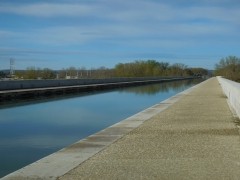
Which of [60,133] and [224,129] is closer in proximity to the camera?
[224,129]

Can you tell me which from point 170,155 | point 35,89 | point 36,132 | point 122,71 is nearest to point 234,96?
point 36,132

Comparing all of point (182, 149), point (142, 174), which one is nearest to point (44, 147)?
point (182, 149)

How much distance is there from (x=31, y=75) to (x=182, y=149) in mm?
63602

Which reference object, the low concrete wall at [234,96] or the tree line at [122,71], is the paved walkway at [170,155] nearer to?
the low concrete wall at [234,96]

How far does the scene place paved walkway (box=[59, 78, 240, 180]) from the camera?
260 inches

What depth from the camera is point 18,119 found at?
725 inches

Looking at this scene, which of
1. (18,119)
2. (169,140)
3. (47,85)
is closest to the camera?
(169,140)

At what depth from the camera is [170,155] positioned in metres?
7.93

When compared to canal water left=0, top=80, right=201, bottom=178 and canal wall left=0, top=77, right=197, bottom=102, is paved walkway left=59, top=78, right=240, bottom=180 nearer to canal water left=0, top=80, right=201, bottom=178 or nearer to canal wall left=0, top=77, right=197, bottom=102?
canal water left=0, top=80, right=201, bottom=178

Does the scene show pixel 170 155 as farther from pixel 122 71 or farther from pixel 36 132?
pixel 122 71

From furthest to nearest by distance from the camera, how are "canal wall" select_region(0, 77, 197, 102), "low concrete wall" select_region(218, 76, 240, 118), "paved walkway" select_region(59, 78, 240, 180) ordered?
"canal wall" select_region(0, 77, 197, 102)
"low concrete wall" select_region(218, 76, 240, 118)
"paved walkway" select_region(59, 78, 240, 180)

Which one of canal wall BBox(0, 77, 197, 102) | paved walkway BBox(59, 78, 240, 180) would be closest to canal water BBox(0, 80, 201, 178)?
paved walkway BBox(59, 78, 240, 180)

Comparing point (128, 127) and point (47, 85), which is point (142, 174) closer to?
point (128, 127)

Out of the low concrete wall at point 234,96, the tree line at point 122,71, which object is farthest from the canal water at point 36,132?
the tree line at point 122,71
